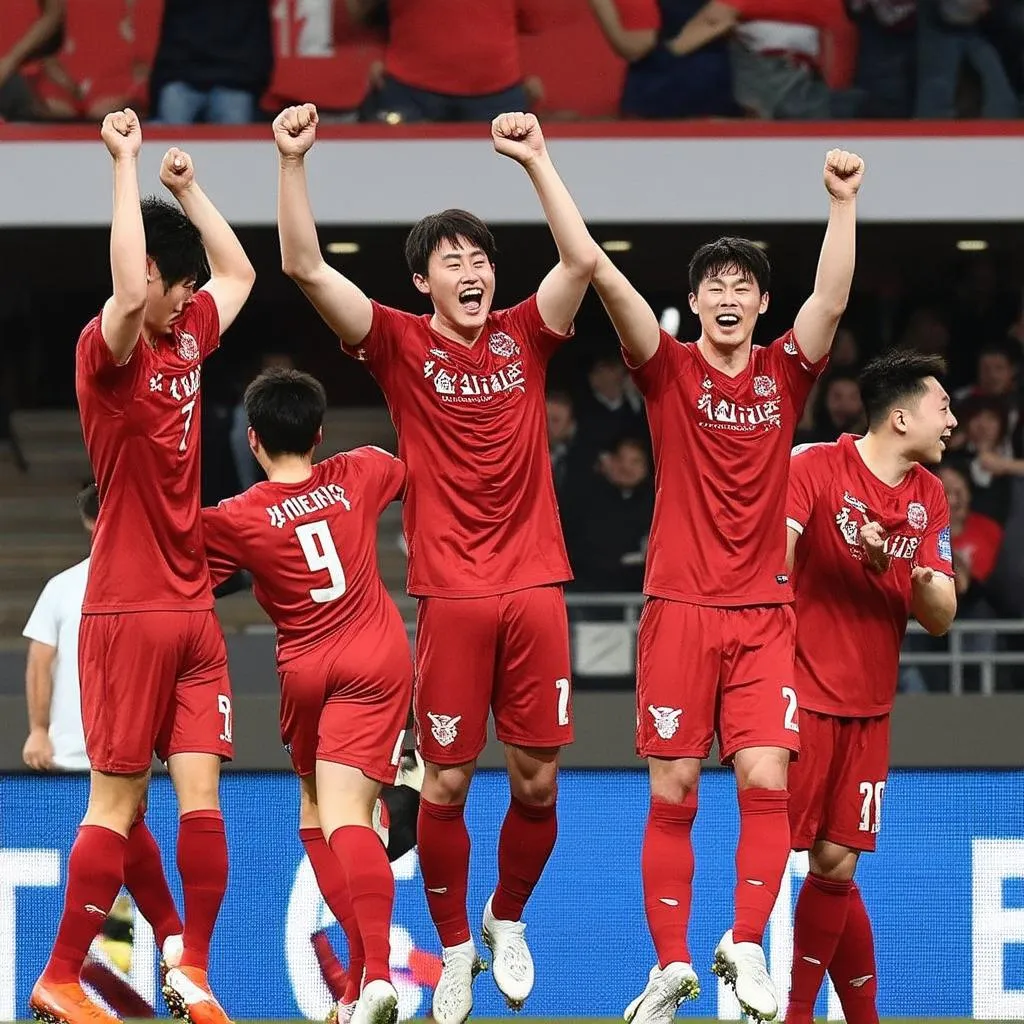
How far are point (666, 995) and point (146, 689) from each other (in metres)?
1.78

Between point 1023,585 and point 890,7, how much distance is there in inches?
123

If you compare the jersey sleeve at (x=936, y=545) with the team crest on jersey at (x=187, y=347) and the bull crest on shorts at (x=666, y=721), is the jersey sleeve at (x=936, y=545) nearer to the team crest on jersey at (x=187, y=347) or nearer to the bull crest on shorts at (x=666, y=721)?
the bull crest on shorts at (x=666, y=721)

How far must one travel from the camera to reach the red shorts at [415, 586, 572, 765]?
6559mm

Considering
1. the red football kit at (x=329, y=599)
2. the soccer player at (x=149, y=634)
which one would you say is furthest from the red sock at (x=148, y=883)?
the red football kit at (x=329, y=599)

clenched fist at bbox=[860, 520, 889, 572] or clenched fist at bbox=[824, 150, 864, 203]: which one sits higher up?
clenched fist at bbox=[824, 150, 864, 203]

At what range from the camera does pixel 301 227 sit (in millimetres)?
6352

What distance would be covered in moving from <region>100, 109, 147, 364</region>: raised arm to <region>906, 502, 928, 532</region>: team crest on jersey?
2584mm

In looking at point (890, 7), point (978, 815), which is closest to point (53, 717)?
point (978, 815)

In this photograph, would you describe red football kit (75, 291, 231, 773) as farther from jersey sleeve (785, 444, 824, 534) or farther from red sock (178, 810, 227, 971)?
jersey sleeve (785, 444, 824, 534)

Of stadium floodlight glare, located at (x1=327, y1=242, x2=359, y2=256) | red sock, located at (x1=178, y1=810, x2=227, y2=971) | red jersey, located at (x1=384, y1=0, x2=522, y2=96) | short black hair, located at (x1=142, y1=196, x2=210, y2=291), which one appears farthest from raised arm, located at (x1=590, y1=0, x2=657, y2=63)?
red sock, located at (x1=178, y1=810, x2=227, y2=971)

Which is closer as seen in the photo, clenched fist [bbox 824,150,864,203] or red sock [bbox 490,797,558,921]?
clenched fist [bbox 824,150,864,203]

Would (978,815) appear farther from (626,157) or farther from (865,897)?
(626,157)

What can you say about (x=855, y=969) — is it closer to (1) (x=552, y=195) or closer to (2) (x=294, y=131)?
(1) (x=552, y=195)

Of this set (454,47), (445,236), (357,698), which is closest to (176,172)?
(445,236)
